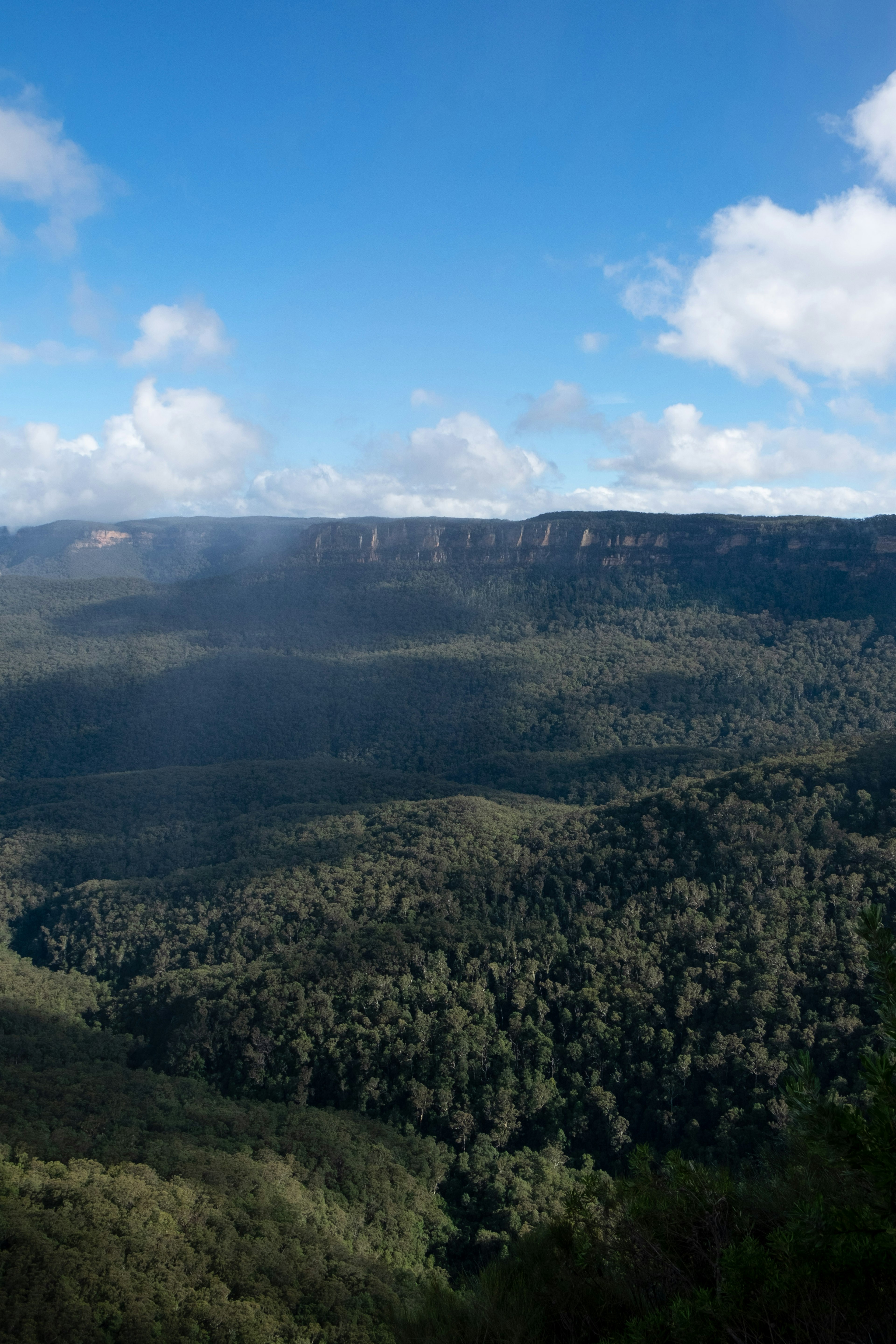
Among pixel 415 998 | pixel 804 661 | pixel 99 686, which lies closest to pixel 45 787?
pixel 99 686

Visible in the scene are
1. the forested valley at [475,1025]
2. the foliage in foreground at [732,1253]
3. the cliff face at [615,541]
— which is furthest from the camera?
the cliff face at [615,541]

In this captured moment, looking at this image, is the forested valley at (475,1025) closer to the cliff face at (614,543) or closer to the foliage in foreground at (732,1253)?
the foliage in foreground at (732,1253)

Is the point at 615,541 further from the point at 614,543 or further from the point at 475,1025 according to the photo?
the point at 475,1025

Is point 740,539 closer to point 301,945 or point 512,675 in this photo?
point 512,675

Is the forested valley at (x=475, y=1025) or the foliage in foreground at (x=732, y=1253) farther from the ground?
the foliage in foreground at (x=732, y=1253)

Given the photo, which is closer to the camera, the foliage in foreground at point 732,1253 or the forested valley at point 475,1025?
the foliage in foreground at point 732,1253

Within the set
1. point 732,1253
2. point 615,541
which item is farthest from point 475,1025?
point 615,541

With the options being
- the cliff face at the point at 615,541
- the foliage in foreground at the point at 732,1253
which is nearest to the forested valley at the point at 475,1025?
the foliage in foreground at the point at 732,1253
